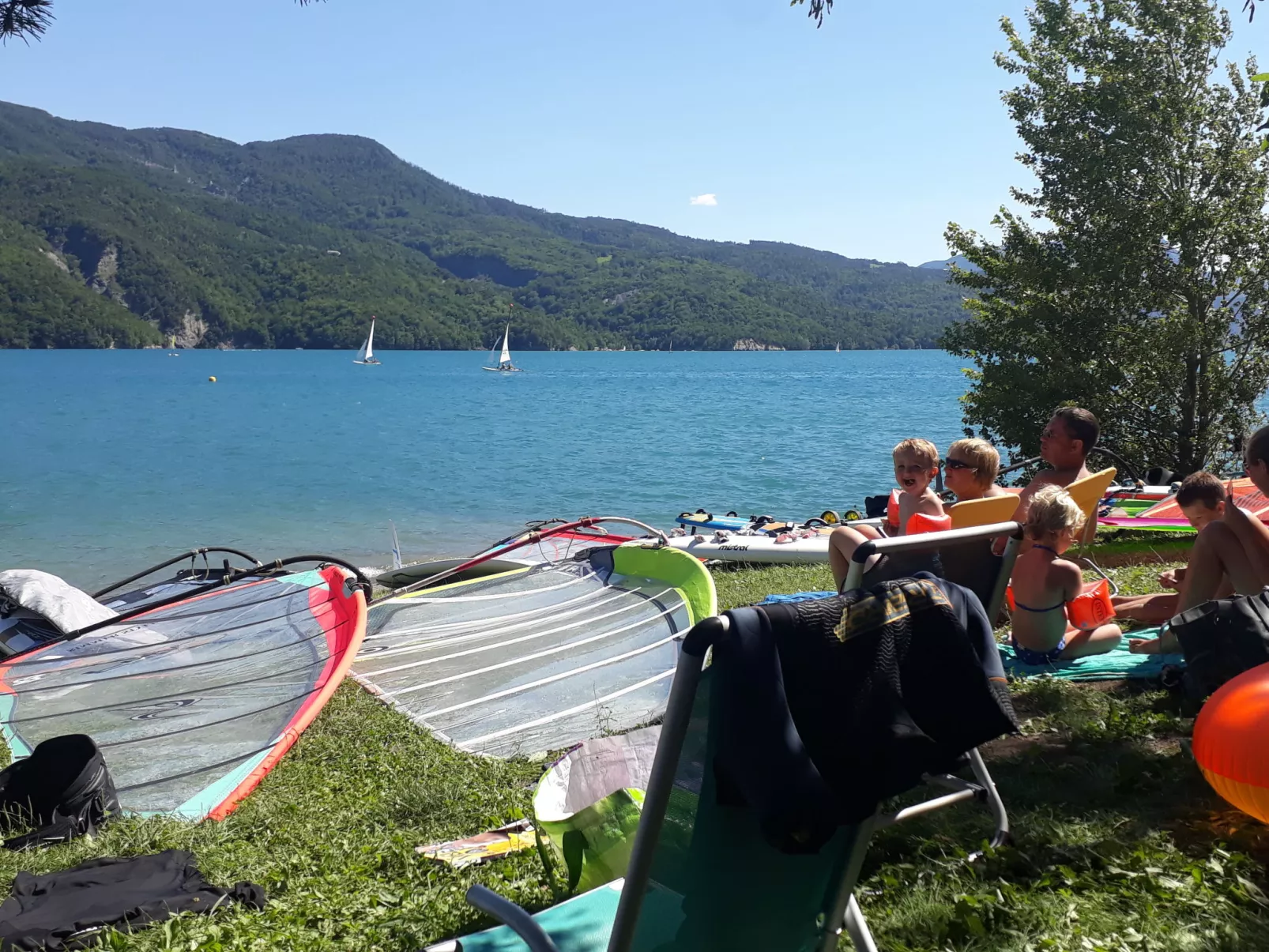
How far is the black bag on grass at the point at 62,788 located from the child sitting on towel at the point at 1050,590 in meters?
4.31

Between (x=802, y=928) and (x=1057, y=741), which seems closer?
(x=802, y=928)

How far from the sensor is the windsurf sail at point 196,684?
5477 millimetres

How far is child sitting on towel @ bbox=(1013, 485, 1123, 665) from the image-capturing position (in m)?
4.80

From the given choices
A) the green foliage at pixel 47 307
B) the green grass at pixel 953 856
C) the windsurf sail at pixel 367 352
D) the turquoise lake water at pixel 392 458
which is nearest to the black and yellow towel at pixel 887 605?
the green grass at pixel 953 856

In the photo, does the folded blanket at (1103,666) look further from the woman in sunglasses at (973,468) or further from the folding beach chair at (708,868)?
the folding beach chair at (708,868)

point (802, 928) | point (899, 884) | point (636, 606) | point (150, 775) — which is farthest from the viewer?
point (636, 606)

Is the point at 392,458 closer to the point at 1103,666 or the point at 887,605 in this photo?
the point at 1103,666

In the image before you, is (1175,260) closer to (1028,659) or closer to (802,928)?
(1028,659)

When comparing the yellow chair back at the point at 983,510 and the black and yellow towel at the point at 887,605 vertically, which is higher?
the black and yellow towel at the point at 887,605

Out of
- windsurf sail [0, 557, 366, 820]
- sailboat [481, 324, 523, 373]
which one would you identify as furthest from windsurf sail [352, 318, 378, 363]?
windsurf sail [0, 557, 366, 820]

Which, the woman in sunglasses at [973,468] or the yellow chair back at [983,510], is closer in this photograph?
the yellow chair back at [983,510]

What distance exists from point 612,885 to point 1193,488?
4.24 m

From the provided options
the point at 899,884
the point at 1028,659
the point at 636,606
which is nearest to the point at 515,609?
the point at 636,606

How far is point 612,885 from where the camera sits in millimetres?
2844
